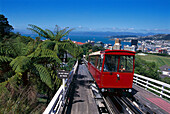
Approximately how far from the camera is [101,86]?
802 cm

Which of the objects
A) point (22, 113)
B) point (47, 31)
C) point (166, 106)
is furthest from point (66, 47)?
point (166, 106)

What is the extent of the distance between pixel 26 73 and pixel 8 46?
178 centimetres

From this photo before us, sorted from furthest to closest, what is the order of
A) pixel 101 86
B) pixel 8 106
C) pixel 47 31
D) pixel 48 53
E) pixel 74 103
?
pixel 47 31
pixel 101 86
pixel 48 53
pixel 74 103
pixel 8 106

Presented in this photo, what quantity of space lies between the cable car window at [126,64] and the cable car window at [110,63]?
0.95ft

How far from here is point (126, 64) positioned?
8.09 m

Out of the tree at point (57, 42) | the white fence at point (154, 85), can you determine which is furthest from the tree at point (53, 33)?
the white fence at point (154, 85)

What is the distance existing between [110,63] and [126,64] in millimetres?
916

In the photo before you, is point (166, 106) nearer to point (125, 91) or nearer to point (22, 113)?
point (125, 91)

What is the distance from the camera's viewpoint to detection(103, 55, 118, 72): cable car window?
800cm

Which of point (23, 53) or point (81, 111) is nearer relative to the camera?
point (81, 111)

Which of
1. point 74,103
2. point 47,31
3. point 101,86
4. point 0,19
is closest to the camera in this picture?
→ point 74,103

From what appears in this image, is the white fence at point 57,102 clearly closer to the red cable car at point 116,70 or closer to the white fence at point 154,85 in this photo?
the red cable car at point 116,70

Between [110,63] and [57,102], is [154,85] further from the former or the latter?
[57,102]

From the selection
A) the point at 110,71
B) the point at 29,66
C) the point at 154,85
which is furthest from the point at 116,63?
the point at 29,66
